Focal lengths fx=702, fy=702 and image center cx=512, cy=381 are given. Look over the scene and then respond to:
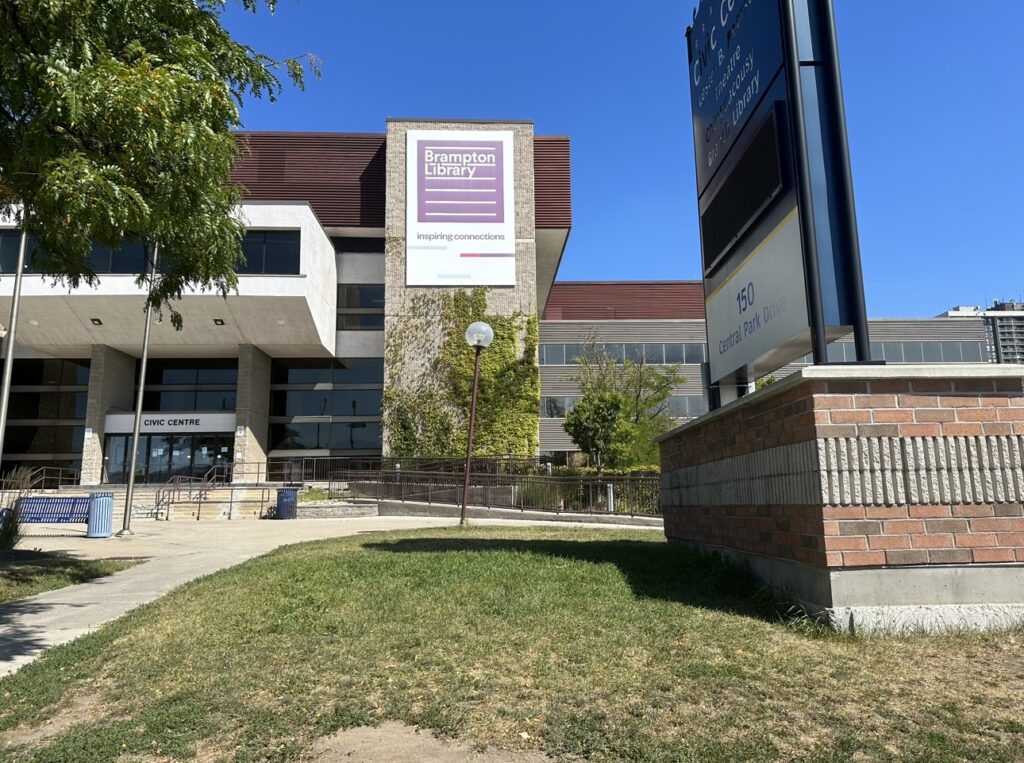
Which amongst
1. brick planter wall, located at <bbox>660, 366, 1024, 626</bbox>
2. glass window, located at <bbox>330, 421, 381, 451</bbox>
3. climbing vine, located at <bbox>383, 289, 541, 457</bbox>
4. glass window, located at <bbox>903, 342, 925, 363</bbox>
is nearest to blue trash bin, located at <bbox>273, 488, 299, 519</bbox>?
climbing vine, located at <bbox>383, 289, 541, 457</bbox>

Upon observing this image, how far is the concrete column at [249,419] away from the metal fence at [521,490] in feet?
22.5

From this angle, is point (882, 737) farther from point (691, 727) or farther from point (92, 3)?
point (92, 3)

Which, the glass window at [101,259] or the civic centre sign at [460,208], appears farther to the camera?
the civic centre sign at [460,208]

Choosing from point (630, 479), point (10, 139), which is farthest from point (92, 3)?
point (630, 479)

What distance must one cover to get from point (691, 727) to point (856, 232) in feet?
14.2

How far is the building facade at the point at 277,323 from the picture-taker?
34.7m

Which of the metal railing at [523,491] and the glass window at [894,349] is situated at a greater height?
the glass window at [894,349]

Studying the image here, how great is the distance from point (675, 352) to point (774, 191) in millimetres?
43892

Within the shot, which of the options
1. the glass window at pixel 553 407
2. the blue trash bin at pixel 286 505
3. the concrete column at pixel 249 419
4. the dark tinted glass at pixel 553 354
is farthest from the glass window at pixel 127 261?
the glass window at pixel 553 407

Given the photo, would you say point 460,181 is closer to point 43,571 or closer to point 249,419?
point 249,419

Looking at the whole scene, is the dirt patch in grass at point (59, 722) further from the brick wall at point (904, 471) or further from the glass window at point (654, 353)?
the glass window at point (654, 353)

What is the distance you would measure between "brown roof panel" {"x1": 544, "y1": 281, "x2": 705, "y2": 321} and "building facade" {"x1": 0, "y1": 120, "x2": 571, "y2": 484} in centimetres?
1476

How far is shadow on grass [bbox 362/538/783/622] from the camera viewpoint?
226 inches

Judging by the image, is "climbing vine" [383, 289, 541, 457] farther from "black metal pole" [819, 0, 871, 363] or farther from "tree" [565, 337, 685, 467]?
"black metal pole" [819, 0, 871, 363]
